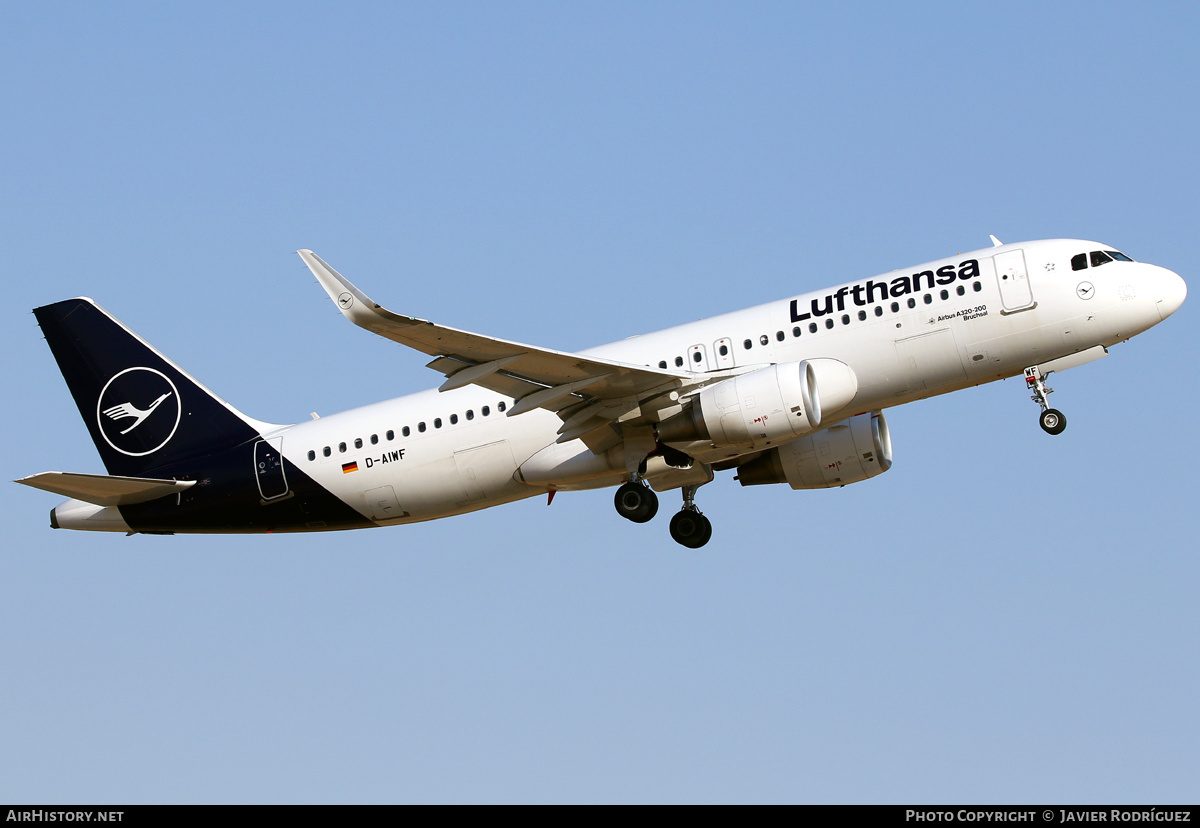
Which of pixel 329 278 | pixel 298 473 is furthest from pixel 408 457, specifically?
pixel 329 278

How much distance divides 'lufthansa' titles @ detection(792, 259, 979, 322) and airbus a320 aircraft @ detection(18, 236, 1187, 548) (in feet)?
0.17

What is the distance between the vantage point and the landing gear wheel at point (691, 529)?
36.0 metres

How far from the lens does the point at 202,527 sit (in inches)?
1425

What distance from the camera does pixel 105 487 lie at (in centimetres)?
3509

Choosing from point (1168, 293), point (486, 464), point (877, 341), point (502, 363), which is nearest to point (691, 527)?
point (486, 464)

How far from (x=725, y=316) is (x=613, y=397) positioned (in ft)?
12.3

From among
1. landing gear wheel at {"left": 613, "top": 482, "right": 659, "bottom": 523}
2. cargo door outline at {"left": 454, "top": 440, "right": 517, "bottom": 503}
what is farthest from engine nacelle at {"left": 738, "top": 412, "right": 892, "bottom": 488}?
cargo door outline at {"left": 454, "top": 440, "right": 517, "bottom": 503}

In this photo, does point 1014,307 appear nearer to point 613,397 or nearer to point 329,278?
point 613,397

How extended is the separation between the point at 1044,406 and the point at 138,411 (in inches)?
925

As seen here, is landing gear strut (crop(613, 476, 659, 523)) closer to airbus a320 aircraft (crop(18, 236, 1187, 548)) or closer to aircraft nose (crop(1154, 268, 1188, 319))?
airbus a320 aircraft (crop(18, 236, 1187, 548))

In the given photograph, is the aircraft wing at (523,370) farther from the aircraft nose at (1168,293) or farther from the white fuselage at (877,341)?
the aircraft nose at (1168,293)

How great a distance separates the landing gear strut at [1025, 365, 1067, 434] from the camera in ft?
107

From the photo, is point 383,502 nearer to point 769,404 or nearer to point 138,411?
point 138,411

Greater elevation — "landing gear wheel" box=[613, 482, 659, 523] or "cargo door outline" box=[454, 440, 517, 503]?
"cargo door outline" box=[454, 440, 517, 503]
